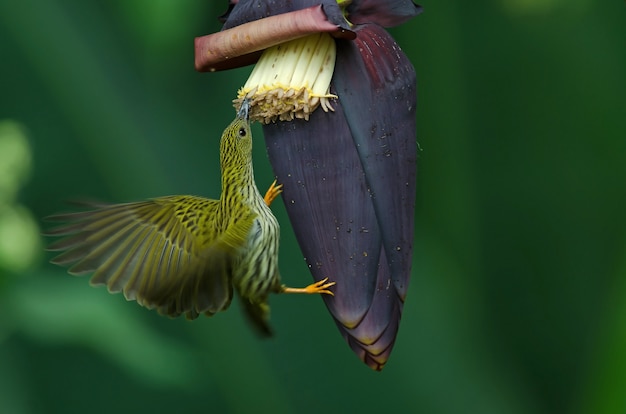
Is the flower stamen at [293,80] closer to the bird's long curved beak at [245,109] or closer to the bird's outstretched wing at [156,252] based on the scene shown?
the bird's long curved beak at [245,109]

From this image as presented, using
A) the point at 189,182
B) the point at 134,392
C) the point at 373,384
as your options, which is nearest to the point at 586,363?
the point at 373,384

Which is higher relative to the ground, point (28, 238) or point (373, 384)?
point (28, 238)

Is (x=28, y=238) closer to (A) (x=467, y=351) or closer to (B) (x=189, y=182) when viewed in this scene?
(B) (x=189, y=182)

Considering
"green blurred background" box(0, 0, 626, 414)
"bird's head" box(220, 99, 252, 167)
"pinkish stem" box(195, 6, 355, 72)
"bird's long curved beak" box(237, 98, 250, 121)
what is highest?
"pinkish stem" box(195, 6, 355, 72)

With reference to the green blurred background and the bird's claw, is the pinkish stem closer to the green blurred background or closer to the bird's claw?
the bird's claw

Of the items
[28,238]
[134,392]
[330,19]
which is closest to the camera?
[330,19]

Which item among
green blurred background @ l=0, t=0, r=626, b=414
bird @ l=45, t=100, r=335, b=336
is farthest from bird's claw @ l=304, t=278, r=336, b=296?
green blurred background @ l=0, t=0, r=626, b=414

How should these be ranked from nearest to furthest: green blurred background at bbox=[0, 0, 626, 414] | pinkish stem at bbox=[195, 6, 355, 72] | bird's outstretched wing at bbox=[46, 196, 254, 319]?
pinkish stem at bbox=[195, 6, 355, 72], bird's outstretched wing at bbox=[46, 196, 254, 319], green blurred background at bbox=[0, 0, 626, 414]

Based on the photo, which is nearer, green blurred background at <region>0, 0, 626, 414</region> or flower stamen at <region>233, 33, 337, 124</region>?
flower stamen at <region>233, 33, 337, 124</region>
